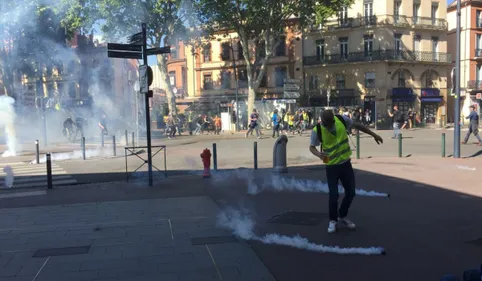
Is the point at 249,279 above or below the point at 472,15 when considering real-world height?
below

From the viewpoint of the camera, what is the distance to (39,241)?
5547 millimetres

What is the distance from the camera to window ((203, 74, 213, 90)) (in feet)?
152

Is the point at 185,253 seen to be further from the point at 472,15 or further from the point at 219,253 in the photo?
the point at 472,15

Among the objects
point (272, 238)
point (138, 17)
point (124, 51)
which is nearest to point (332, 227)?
point (272, 238)

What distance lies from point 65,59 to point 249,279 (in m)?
23.0

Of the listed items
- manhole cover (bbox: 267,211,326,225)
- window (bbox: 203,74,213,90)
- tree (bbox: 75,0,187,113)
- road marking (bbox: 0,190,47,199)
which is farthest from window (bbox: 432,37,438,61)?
road marking (bbox: 0,190,47,199)

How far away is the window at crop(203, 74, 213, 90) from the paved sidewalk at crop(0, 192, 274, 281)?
39.3 meters

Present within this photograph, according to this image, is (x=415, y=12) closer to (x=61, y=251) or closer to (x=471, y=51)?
(x=471, y=51)

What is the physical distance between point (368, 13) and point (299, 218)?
124 ft

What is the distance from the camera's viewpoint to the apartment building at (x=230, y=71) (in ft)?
141

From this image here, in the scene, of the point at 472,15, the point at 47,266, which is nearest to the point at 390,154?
the point at 47,266

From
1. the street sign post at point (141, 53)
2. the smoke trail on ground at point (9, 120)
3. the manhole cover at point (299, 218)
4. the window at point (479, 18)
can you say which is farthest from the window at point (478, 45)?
the manhole cover at point (299, 218)

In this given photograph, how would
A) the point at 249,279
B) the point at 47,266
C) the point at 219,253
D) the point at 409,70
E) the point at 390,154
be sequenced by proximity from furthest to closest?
1. the point at 409,70
2. the point at 390,154
3. the point at 219,253
4. the point at 47,266
5. the point at 249,279

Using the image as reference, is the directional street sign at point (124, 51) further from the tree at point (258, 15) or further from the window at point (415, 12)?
the window at point (415, 12)
